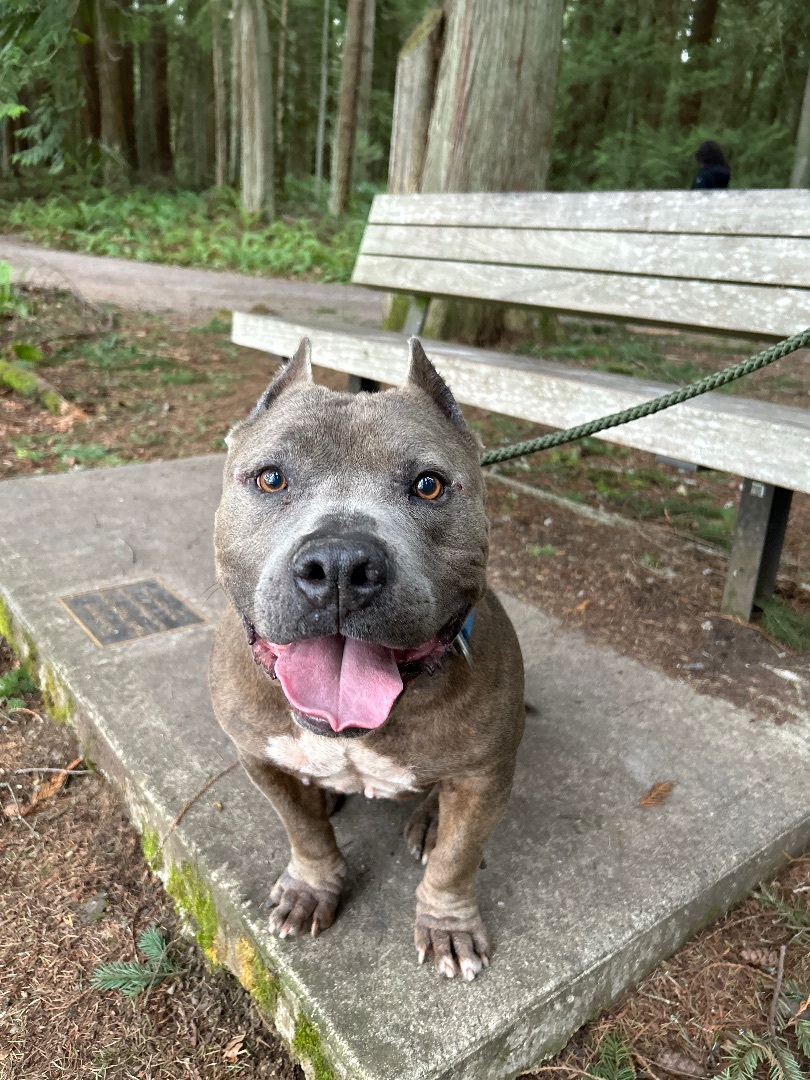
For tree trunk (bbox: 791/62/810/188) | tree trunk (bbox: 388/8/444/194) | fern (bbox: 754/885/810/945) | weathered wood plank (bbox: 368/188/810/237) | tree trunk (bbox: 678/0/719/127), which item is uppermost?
tree trunk (bbox: 678/0/719/127)

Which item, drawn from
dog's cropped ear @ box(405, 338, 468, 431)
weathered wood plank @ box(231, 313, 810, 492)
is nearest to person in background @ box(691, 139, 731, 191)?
weathered wood plank @ box(231, 313, 810, 492)

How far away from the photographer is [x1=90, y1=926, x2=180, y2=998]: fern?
87.7 inches

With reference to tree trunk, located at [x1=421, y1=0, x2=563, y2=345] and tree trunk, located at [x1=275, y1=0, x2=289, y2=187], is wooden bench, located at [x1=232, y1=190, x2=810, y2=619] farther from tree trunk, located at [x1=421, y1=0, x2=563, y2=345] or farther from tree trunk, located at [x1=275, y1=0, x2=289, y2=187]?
tree trunk, located at [x1=275, y1=0, x2=289, y2=187]

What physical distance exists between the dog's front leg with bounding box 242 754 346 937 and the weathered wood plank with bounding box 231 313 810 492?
6.82ft

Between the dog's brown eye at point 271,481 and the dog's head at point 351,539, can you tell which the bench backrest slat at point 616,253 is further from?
the dog's brown eye at point 271,481

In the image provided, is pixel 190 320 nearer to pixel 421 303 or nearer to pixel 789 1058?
pixel 421 303

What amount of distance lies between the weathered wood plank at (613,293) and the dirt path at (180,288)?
489 cm

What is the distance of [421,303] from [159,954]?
14.3ft

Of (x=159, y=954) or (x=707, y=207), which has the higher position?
(x=707, y=207)

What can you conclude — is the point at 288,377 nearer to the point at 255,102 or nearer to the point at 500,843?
the point at 500,843

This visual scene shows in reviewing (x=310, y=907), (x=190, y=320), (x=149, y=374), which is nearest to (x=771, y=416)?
(x=310, y=907)

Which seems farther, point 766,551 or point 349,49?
point 349,49

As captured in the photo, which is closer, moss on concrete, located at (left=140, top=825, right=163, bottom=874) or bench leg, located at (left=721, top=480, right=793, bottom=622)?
moss on concrete, located at (left=140, top=825, right=163, bottom=874)

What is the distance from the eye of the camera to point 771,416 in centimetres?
325
